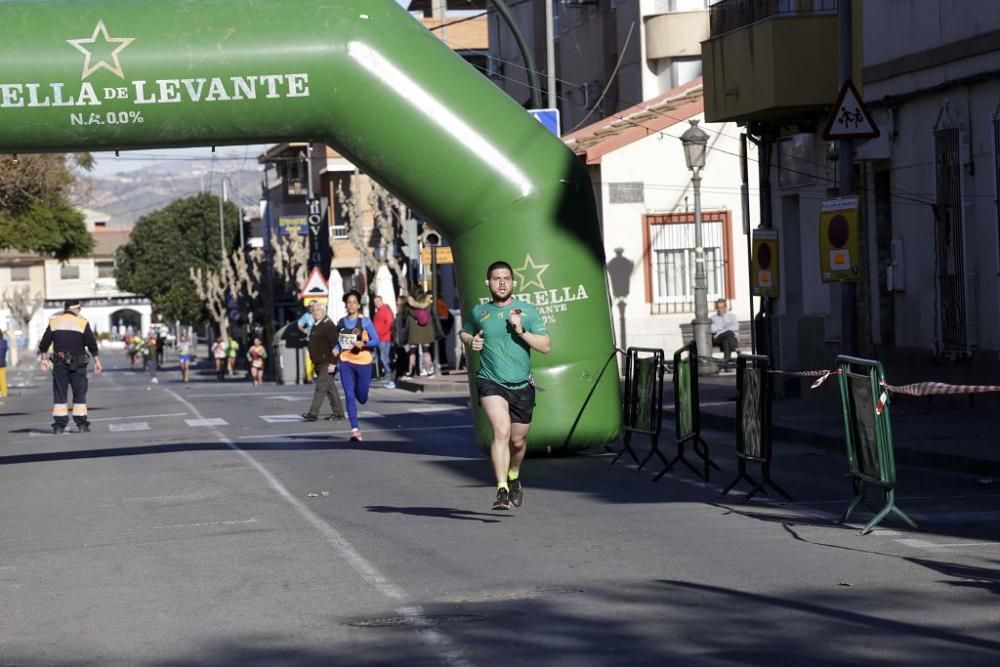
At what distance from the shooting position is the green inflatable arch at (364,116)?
52.3 feet

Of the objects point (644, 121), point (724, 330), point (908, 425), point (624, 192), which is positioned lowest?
point (908, 425)

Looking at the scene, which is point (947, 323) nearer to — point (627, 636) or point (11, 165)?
point (627, 636)

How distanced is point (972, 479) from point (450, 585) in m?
6.56

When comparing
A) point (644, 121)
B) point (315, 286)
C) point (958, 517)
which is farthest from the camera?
point (315, 286)

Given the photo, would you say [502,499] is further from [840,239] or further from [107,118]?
[840,239]

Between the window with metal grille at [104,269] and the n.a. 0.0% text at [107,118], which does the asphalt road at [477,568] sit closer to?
the n.a. 0.0% text at [107,118]

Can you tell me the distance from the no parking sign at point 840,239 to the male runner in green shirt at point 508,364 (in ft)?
18.9

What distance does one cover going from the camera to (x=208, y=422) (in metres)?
25.8

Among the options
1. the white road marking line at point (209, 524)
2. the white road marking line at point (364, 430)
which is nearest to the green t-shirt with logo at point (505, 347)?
the white road marking line at point (209, 524)

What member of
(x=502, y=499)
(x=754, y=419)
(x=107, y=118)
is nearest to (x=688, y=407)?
(x=754, y=419)

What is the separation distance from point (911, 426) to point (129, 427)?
38.9 ft

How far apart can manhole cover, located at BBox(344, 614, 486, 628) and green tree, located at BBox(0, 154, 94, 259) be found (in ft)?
112

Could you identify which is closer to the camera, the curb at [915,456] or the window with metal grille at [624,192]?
the curb at [915,456]

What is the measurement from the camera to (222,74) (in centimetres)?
1611
